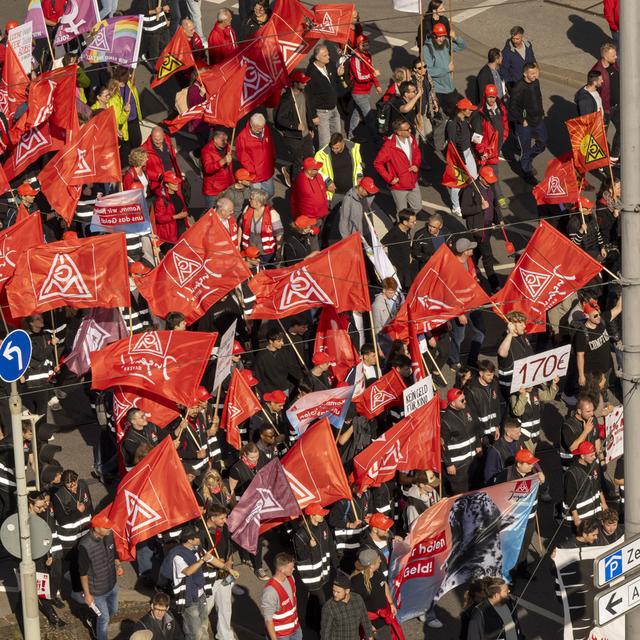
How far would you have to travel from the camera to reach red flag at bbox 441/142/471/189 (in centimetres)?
2430

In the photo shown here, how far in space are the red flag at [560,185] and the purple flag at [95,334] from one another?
19.5ft

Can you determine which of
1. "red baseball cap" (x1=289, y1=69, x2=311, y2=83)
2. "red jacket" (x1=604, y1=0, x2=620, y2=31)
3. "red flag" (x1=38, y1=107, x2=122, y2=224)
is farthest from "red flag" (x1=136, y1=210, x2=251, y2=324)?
"red jacket" (x1=604, y1=0, x2=620, y2=31)

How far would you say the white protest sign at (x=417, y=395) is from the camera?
1927 centimetres

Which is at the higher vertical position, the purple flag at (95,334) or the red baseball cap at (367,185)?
the red baseball cap at (367,185)

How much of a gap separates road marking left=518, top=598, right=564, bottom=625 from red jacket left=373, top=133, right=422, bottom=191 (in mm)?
7283

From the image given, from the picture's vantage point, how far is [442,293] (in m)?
→ 20.9

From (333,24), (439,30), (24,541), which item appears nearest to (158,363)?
(24,541)

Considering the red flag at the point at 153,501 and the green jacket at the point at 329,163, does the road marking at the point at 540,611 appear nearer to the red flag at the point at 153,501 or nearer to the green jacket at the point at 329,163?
the red flag at the point at 153,501

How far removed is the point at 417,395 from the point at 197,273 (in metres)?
3.38

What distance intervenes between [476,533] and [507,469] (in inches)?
34.2

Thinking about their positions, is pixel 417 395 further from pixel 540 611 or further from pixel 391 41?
pixel 391 41

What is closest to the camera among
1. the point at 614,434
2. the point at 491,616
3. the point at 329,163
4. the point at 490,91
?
the point at 491,616

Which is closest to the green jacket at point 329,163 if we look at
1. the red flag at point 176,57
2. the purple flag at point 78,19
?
the red flag at point 176,57

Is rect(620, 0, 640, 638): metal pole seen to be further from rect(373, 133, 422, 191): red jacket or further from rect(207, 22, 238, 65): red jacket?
rect(207, 22, 238, 65): red jacket
